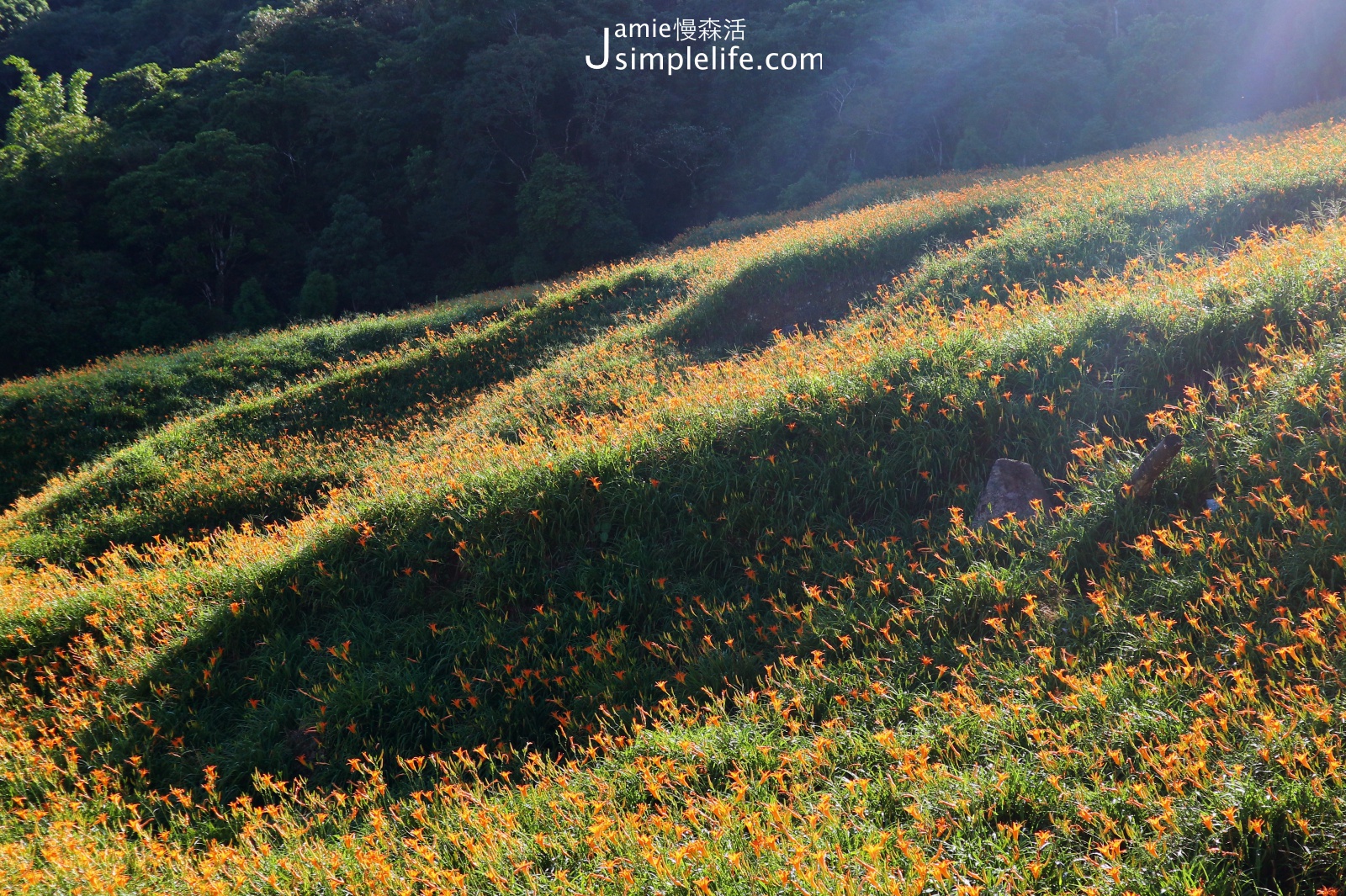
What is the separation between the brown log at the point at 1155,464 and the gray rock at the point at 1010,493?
0.52 metres

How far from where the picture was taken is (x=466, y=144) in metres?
31.8

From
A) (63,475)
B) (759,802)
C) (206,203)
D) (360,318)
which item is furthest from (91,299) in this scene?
(759,802)

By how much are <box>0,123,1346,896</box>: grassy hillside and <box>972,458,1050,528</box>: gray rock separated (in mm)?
176

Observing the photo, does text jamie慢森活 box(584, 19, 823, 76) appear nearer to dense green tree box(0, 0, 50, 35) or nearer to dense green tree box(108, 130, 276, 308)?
dense green tree box(108, 130, 276, 308)

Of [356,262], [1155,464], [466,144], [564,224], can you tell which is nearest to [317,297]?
[356,262]

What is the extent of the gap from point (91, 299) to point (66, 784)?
32.8 metres

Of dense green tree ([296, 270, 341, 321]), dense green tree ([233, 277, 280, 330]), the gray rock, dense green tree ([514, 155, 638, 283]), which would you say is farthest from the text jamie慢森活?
the gray rock

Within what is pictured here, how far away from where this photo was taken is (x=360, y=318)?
21.7 m

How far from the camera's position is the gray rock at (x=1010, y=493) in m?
4.61

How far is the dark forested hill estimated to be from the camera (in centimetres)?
2853

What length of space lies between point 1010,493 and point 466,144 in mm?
32095

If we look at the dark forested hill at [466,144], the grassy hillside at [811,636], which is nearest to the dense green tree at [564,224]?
the dark forested hill at [466,144]

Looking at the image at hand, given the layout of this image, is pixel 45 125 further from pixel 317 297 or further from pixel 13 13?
pixel 13 13

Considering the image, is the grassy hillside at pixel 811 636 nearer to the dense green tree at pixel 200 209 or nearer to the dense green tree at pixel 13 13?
the dense green tree at pixel 200 209
